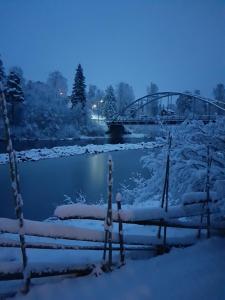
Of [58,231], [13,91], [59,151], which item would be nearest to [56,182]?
[59,151]

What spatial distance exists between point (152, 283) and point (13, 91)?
44.8 meters

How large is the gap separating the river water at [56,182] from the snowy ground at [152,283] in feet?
34.7

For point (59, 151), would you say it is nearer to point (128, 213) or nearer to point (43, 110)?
point (43, 110)

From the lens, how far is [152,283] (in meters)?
4.17

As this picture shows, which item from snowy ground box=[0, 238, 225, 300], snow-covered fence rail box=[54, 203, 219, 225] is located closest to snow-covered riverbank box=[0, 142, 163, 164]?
snow-covered fence rail box=[54, 203, 219, 225]

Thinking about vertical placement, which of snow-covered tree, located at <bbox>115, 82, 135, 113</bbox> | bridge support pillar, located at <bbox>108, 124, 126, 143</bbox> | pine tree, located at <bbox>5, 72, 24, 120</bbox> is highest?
snow-covered tree, located at <bbox>115, 82, 135, 113</bbox>

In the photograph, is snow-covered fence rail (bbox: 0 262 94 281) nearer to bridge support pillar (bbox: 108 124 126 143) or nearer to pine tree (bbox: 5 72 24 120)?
pine tree (bbox: 5 72 24 120)

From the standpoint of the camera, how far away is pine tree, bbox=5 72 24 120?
4494 centimetres

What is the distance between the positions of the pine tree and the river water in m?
16.8

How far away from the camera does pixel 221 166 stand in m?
8.69

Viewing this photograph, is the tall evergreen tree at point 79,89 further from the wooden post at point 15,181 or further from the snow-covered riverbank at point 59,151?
the wooden post at point 15,181

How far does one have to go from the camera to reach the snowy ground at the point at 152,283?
3902 millimetres

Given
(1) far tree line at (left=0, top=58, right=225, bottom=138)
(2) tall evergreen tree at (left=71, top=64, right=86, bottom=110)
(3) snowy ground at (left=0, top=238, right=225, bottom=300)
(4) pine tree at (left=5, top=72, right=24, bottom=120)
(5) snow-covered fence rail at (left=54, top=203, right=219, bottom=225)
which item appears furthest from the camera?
(2) tall evergreen tree at (left=71, top=64, right=86, bottom=110)

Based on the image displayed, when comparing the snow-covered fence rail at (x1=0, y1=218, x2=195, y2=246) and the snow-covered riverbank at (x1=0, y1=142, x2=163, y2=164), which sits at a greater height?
the snow-covered fence rail at (x1=0, y1=218, x2=195, y2=246)
